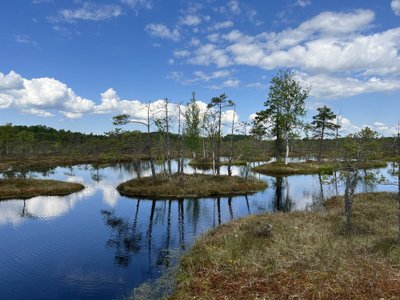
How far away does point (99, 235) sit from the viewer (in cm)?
2808

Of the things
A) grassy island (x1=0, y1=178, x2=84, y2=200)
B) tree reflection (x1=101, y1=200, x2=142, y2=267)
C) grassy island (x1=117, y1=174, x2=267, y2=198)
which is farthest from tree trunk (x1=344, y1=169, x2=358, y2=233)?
grassy island (x1=0, y1=178, x2=84, y2=200)

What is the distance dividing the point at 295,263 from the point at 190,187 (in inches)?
1311

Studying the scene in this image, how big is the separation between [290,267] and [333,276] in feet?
6.31

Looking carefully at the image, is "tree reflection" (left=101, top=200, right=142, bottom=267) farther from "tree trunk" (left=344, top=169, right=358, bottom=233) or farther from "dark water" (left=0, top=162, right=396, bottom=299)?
"tree trunk" (left=344, top=169, right=358, bottom=233)

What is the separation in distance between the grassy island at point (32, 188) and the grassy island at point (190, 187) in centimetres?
814

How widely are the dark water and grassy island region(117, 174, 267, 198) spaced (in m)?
2.58

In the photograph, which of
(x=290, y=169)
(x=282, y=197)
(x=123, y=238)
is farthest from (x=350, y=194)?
(x=290, y=169)

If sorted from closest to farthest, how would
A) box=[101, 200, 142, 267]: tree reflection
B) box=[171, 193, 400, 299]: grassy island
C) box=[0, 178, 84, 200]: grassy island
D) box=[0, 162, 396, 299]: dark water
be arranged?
box=[171, 193, 400, 299]: grassy island → box=[0, 162, 396, 299]: dark water → box=[101, 200, 142, 267]: tree reflection → box=[0, 178, 84, 200]: grassy island

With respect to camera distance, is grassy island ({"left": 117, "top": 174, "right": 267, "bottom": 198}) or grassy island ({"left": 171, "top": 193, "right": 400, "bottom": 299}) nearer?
grassy island ({"left": 171, "top": 193, "right": 400, "bottom": 299})

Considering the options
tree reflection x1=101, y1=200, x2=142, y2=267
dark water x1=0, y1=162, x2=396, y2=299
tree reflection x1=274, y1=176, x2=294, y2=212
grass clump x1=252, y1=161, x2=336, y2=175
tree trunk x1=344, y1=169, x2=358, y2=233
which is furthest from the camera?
grass clump x1=252, y1=161, x2=336, y2=175

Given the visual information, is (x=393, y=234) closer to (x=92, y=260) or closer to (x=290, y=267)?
(x=290, y=267)

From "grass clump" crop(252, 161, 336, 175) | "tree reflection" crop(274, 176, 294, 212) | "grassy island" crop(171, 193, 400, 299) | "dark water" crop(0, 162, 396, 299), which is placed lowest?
"dark water" crop(0, 162, 396, 299)

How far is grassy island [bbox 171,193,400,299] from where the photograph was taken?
12.4 m

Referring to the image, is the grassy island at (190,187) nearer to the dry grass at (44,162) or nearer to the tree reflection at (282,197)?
the tree reflection at (282,197)
